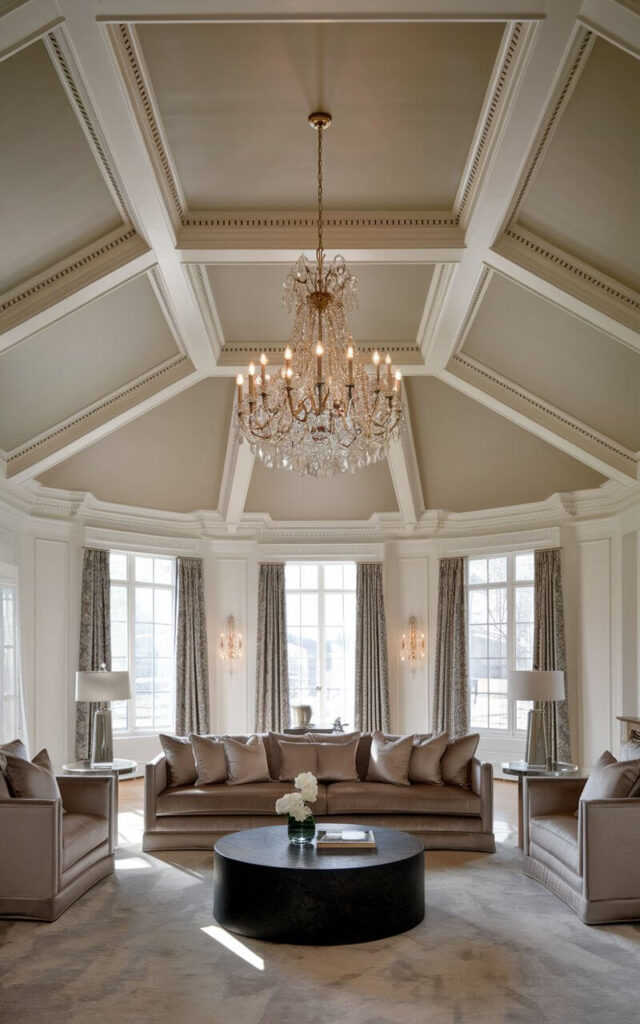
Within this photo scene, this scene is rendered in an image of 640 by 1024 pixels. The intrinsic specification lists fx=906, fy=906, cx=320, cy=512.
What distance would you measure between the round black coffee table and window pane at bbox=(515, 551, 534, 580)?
18.7 feet

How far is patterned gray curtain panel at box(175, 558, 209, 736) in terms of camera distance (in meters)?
10.6

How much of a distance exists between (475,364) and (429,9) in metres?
4.68

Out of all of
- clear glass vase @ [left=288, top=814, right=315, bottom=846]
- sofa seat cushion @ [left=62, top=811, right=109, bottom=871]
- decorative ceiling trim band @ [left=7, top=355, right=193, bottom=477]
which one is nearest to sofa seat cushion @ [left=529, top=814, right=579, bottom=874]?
clear glass vase @ [left=288, top=814, right=315, bottom=846]

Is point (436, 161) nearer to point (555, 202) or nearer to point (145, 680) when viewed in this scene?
point (555, 202)

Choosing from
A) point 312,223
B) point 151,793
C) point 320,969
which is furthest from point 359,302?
point 320,969

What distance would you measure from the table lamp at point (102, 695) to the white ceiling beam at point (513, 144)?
13.3ft

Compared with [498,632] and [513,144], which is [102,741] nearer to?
[498,632]

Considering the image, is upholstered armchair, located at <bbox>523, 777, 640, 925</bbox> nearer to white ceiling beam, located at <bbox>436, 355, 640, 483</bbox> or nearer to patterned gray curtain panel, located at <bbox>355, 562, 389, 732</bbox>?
white ceiling beam, located at <bbox>436, 355, 640, 483</bbox>

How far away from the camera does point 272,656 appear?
1106 cm

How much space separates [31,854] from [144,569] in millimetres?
5898

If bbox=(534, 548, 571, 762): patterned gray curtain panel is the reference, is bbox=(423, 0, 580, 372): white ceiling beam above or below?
above

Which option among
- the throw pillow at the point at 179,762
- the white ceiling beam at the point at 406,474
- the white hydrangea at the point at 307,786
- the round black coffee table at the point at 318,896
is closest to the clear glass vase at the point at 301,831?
the white hydrangea at the point at 307,786

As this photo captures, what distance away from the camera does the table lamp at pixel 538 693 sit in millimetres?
7246

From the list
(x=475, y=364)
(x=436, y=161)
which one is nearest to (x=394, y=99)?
(x=436, y=161)
